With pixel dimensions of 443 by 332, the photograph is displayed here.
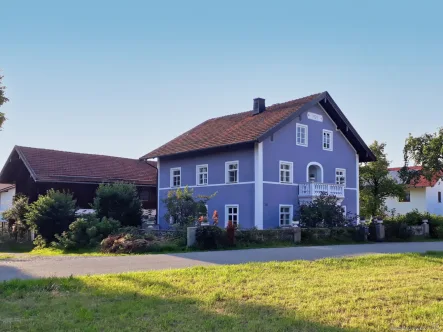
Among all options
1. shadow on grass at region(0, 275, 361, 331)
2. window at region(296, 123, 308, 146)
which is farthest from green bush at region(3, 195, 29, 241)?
shadow on grass at region(0, 275, 361, 331)

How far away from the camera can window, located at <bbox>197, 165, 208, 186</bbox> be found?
30919 mm

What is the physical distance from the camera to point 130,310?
7.01m

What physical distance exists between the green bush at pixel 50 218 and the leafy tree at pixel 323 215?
→ 12533 mm

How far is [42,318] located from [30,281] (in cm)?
286

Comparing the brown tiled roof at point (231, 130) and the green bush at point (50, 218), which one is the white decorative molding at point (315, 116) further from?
the green bush at point (50, 218)

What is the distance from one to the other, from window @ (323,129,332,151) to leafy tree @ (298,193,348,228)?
19.4ft

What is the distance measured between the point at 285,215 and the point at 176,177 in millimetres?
8419

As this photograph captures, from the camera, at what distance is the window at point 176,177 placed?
3291 centimetres

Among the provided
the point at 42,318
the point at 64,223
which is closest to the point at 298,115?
the point at 64,223

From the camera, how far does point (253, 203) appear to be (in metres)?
27.5

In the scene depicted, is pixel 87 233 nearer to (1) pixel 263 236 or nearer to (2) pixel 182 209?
(2) pixel 182 209

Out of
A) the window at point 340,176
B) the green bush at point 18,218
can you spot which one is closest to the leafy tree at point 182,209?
the green bush at point 18,218

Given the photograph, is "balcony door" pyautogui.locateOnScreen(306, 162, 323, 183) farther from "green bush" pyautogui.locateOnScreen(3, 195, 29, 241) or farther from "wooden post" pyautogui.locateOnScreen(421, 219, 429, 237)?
"green bush" pyautogui.locateOnScreen(3, 195, 29, 241)

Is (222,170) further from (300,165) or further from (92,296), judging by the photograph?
(92,296)
